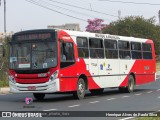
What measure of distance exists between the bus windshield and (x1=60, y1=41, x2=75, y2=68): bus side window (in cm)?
41

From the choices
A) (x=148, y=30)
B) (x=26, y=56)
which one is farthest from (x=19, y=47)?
(x=148, y=30)

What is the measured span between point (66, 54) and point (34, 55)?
1.34 m

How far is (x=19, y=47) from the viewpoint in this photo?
20.6 m

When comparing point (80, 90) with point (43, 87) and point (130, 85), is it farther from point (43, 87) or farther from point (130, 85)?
point (130, 85)

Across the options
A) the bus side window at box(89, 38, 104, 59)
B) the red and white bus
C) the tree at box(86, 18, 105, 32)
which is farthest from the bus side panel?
the tree at box(86, 18, 105, 32)

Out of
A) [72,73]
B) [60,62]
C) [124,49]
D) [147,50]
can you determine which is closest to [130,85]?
[124,49]

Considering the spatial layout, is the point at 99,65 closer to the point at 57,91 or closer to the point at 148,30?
the point at 57,91

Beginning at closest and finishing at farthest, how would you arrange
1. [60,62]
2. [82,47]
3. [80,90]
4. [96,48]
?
[60,62]
[80,90]
[82,47]
[96,48]

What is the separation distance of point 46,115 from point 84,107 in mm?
2885

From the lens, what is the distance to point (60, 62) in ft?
65.2

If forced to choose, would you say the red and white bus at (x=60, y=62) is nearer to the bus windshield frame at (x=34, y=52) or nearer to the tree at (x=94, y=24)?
the bus windshield frame at (x=34, y=52)

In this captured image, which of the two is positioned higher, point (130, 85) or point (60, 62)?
point (60, 62)

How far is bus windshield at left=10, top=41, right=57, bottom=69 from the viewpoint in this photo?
19.8m

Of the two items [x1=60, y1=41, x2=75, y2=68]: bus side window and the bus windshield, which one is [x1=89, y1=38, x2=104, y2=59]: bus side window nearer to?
[x1=60, y1=41, x2=75, y2=68]: bus side window
